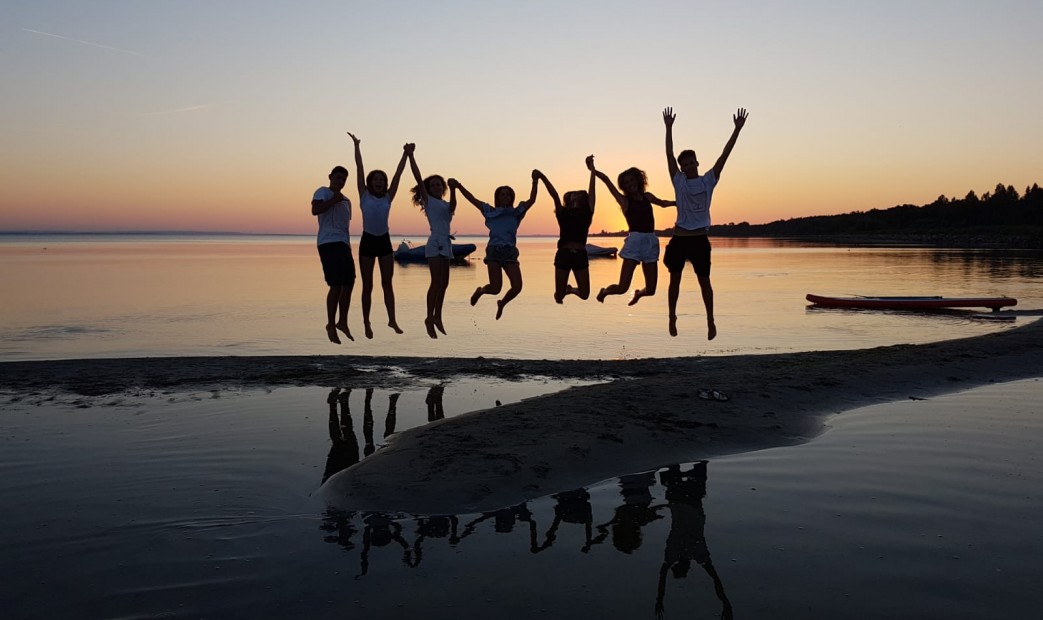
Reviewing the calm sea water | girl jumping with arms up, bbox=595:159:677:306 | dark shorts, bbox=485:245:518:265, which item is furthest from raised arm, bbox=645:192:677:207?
the calm sea water

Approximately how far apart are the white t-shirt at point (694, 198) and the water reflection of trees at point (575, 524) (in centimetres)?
518

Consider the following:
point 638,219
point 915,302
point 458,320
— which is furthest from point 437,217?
point 915,302

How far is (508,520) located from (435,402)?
8.30 meters

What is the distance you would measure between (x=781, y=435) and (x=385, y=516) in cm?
688

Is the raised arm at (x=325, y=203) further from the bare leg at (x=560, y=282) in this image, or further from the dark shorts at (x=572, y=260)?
the bare leg at (x=560, y=282)

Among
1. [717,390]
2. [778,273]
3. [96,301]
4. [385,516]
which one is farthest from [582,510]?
[778,273]

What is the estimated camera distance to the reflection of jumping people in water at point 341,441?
11.9 m

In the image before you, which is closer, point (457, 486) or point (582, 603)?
point (582, 603)

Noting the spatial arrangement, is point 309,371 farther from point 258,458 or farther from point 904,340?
point 904,340

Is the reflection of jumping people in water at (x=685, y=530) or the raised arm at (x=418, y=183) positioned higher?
the raised arm at (x=418, y=183)

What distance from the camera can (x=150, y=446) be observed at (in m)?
12.8

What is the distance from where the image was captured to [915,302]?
42375 millimetres

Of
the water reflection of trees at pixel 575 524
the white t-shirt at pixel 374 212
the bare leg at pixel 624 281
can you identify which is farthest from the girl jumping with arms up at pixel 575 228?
the water reflection of trees at pixel 575 524

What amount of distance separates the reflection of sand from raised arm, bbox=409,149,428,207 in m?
4.12
